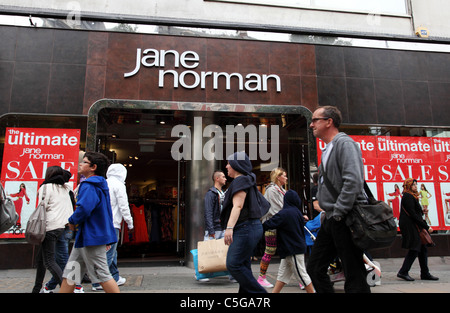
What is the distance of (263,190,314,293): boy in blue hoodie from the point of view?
441 centimetres

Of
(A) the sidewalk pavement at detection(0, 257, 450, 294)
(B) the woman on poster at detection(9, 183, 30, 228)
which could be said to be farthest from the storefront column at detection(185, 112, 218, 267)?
(B) the woman on poster at detection(9, 183, 30, 228)

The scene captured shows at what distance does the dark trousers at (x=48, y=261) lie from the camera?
445cm

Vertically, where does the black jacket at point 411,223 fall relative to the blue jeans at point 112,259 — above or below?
above

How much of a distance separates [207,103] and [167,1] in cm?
266

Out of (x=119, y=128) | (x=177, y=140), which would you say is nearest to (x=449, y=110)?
(x=177, y=140)

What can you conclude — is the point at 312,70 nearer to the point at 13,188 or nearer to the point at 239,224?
the point at 239,224

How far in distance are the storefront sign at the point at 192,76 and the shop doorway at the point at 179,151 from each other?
0.51 m

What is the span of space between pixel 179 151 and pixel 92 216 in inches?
212

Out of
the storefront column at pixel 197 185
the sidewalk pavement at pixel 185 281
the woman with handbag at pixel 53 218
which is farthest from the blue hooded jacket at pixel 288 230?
the storefront column at pixel 197 185

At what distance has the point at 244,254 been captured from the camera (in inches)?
140

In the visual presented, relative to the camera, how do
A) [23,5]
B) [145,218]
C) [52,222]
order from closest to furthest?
1. [52,222]
2. [23,5]
3. [145,218]

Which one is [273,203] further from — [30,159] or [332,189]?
[30,159]

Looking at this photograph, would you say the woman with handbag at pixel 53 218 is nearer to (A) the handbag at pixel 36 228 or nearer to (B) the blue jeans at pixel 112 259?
(A) the handbag at pixel 36 228

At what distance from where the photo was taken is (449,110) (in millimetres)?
8680
